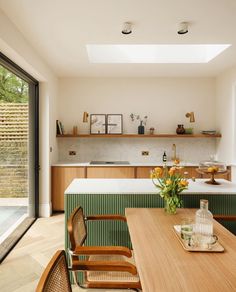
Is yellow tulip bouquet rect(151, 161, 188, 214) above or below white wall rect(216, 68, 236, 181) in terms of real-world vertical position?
below

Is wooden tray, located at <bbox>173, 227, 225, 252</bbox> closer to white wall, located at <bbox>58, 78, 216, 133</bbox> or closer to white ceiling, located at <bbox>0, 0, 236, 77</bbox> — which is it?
white ceiling, located at <bbox>0, 0, 236, 77</bbox>

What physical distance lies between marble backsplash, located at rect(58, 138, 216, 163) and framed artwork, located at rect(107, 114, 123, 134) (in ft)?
0.63

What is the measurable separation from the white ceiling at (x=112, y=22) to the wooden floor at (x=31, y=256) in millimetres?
2547

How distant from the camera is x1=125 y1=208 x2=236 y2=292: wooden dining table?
113 cm

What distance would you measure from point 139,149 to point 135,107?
85 centimetres

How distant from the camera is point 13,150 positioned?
347 centimetres

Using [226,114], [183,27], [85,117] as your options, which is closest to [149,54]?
[183,27]

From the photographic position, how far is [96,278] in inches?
68.4

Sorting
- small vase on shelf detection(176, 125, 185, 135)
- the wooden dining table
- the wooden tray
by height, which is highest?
small vase on shelf detection(176, 125, 185, 135)

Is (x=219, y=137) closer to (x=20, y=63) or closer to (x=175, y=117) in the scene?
(x=175, y=117)

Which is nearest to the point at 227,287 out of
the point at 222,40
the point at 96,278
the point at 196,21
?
the point at 96,278

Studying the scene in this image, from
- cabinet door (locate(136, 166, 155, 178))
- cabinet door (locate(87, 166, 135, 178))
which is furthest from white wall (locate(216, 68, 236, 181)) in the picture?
cabinet door (locate(87, 166, 135, 178))

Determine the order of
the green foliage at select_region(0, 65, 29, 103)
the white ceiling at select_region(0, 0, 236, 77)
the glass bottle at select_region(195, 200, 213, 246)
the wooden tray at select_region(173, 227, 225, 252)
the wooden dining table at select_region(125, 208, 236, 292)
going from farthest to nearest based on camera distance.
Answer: the green foliage at select_region(0, 65, 29, 103) → the white ceiling at select_region(0, 0, 236, 77) → the glass bottle at select_region(195, 200, 213, 246) → the wooden tray at select_region(173, 227, 225, 252) → the wooden dining table at select_region(125, 208, 236, 292)

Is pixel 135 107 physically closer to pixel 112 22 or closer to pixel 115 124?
pixel 115 124
